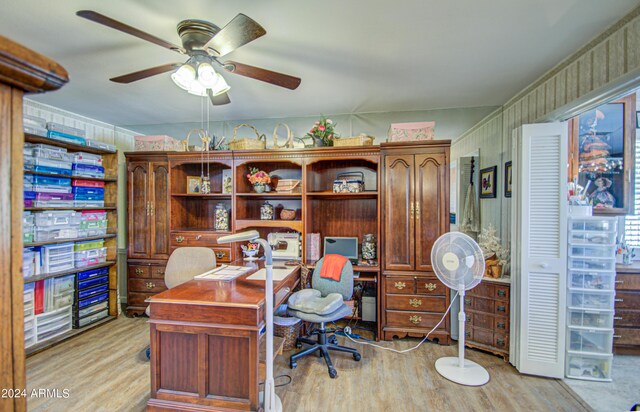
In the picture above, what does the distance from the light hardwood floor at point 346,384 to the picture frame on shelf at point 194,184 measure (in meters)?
1.81

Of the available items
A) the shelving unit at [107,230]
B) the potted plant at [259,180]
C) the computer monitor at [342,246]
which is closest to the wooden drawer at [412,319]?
the computer monitor at [342,246]

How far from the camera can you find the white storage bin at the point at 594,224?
2297 mm

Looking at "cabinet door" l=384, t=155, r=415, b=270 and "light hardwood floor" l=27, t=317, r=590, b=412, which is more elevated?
"cabinet door" l=384, t=155, r=415, b=270

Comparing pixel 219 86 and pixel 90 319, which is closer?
pixel 219 86

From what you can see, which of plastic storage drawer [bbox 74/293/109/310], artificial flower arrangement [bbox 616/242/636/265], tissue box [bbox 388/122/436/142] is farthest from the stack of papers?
artificial flower arrangement [bbox 616/242/636/265]

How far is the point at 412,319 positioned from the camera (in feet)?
9.71

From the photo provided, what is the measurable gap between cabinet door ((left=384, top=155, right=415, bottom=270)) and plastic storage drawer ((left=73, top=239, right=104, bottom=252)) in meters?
3.40

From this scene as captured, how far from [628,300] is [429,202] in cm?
200

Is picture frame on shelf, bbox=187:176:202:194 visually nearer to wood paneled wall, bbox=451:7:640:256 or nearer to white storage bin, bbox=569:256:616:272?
wood paneled wall, bbox=451:7:640:256

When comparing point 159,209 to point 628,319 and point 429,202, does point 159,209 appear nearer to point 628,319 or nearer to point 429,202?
point 429,202

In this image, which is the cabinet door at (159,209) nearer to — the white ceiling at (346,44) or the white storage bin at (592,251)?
the white ceiling at (346,44)

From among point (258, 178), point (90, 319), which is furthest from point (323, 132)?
point (90, 319)

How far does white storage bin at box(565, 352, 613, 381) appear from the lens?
2.32 metres

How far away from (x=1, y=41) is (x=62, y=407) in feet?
8.84
